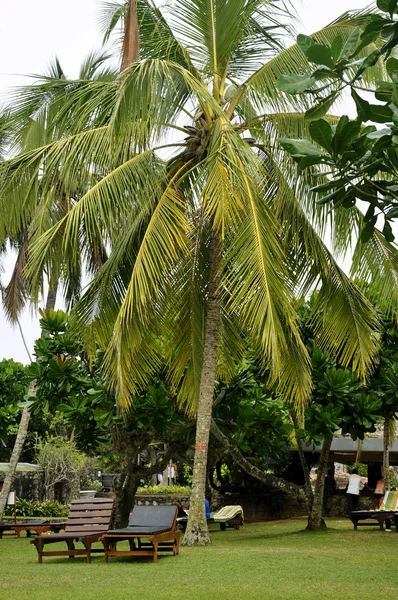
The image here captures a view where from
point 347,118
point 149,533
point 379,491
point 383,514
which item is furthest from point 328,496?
point 347,118

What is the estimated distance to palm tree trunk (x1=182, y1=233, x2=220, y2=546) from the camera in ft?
38.9

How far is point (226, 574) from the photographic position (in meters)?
8.55

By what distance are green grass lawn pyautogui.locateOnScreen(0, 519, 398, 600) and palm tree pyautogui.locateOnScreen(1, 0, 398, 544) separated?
175 centimetres

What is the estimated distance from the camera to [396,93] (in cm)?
343

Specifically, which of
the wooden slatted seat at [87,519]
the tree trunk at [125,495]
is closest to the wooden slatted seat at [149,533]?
the wooden slatted seat at [87,519]

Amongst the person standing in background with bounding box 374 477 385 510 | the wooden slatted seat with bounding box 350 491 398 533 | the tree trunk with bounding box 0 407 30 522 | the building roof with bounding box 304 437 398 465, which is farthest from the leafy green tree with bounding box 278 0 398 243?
the person standing in background with bounding box 374 477 385 510

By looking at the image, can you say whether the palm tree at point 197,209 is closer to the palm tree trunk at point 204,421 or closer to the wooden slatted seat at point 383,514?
the palm tree trunk at point 204,421

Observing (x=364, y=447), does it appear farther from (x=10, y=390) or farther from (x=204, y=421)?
(x=204, y=421)

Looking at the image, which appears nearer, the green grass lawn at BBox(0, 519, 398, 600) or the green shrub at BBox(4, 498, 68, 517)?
the green grass lawn at BBox(0, 519, 398, 600)

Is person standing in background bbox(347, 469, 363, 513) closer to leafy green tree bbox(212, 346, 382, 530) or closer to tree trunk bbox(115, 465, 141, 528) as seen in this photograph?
leafy green tree bbox(212, 346, 382, 530)

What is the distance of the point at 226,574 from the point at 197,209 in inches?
238

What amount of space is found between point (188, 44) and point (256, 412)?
244 inches

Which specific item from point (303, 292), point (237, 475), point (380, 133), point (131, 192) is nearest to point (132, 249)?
point (131, 192)

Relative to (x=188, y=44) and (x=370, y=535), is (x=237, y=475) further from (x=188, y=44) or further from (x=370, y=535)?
(x=188, y=44)
